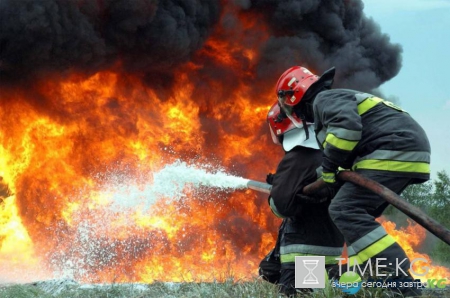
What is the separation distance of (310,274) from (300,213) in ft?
1.70

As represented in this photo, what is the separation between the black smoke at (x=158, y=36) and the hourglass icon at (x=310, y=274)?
292 inches

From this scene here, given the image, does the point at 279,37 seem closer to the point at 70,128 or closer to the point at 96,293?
the point at 70,128

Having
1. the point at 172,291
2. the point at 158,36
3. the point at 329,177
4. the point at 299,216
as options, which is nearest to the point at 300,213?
the point at 299,216

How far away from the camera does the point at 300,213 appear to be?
186 inches

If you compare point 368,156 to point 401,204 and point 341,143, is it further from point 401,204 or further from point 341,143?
point 401,204

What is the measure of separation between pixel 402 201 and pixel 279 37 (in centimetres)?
992

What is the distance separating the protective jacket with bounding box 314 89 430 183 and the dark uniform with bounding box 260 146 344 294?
477mm

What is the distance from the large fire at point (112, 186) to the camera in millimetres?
10648

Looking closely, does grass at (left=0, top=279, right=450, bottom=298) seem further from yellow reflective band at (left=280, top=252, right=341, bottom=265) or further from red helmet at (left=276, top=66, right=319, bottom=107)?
red helmet at (left=276, top=66, right=319, bottom=107)

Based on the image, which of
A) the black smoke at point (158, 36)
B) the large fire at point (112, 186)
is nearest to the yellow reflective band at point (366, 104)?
the large fire at point (112, 186)

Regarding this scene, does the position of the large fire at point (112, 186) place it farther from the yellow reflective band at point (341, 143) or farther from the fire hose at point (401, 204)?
the yellow reflective band at point (341, 143)

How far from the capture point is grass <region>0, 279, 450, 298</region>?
13.6 feet

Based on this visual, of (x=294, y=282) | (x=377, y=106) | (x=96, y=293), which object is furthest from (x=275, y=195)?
(x=96, y=293)

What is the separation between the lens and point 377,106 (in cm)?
429
